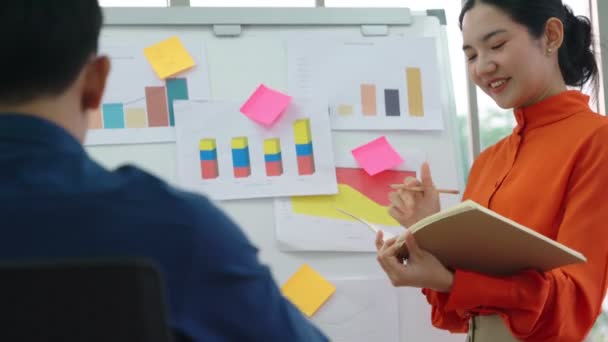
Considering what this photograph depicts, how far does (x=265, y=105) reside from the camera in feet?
6.80

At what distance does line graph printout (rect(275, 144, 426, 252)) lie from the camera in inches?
80.4

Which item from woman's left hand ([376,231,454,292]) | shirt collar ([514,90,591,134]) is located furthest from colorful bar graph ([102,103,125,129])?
shirt collar ([514,90,591,134])

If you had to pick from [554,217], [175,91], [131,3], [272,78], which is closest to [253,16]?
[272,78]

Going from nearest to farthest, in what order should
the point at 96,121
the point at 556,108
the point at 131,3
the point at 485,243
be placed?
1. the point at 485,243
2. the point at 556,108
3. the point at 96,121
4. the point at 131,3

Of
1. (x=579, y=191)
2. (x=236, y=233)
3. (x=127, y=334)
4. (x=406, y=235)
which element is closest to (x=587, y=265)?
(x=579, y=191)

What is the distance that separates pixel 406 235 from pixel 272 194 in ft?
2.14

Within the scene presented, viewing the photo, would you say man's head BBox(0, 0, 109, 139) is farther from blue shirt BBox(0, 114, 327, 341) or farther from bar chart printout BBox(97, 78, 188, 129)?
bar chart printout BBox(97, 78, 188, 129)

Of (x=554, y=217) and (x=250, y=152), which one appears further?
(x=250, y=152)

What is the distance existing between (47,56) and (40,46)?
10mm

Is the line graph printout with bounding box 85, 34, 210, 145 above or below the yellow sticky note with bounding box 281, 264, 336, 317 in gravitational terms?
above

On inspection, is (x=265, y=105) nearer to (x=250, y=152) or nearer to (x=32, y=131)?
(x=250, y=152)

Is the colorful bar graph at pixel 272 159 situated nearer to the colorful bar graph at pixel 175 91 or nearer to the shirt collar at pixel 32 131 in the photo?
the colorful bar graph at pixel 175 91

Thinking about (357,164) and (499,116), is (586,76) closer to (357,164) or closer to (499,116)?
(357,164)

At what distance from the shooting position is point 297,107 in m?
2.09
